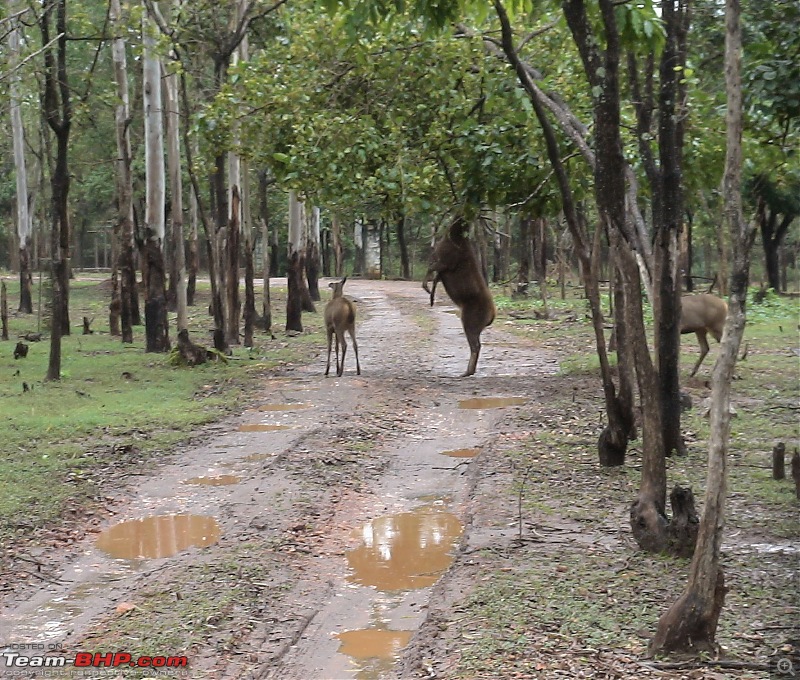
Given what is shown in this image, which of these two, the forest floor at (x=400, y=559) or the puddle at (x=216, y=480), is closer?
the forest floor at (x=400, y=559)

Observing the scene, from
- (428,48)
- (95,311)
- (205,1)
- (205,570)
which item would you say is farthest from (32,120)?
(205,570)

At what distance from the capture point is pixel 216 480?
9.53 metres

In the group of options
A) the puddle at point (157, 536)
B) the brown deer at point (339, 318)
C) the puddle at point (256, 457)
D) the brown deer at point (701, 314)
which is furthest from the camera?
the brown deer at point (339, 318)

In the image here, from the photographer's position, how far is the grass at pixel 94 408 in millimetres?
8977

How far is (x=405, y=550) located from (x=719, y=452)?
3.08 m

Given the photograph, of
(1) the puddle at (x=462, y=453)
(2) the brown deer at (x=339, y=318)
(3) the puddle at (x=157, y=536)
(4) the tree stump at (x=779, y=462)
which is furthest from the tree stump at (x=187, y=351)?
(4) the tree stump at (x=779, y=462)

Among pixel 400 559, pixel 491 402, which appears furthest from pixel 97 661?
pixel 491 402

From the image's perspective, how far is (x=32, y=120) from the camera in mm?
35344

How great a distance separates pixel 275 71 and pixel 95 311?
716 inches

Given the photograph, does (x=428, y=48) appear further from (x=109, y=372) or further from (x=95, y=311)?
(x=95, y=311)

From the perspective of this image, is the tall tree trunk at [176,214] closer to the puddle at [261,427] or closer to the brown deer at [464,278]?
the brown deer at [464,278]

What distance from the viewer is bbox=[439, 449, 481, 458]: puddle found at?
10500 mm

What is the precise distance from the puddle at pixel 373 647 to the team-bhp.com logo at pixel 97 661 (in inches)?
35.5

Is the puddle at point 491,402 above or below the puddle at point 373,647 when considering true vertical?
A: above
